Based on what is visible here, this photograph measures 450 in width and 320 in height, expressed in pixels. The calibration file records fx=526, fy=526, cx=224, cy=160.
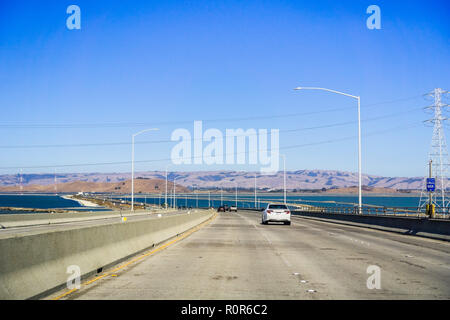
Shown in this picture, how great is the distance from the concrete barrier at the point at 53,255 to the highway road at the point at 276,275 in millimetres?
483

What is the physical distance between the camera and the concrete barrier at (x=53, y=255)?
8.02 m

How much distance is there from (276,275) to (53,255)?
203 inches

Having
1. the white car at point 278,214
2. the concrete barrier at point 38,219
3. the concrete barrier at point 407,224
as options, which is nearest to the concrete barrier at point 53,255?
the concrete barrier at point 407,224

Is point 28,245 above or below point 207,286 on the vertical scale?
above

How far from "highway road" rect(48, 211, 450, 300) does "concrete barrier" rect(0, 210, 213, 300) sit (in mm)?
483

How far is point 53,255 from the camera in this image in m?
9.70

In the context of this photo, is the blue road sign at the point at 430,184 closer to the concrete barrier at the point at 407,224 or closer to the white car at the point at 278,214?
the concrete barrier at the point at 407,224

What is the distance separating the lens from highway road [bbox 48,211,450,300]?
972 centimetres

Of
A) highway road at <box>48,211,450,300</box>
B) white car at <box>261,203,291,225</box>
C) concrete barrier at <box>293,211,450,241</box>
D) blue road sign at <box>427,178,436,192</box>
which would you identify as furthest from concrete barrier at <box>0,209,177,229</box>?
blue road sign at <box>427,178,436,192</box>

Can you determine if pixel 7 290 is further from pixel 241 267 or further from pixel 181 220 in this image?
pixel 181 220

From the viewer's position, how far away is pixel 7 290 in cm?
778

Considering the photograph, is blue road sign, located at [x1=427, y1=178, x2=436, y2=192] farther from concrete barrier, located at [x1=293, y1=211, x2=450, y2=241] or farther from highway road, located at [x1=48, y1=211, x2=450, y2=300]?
highway road, located at [x1=48, y1=211, x2=450, y2=300]

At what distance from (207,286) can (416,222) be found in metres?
20.2
